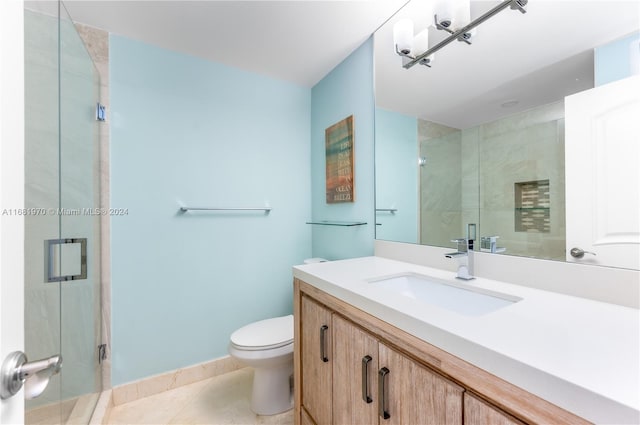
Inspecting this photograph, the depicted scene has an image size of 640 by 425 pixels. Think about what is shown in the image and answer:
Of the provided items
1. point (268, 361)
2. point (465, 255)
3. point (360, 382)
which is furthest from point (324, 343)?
point (465, 255)

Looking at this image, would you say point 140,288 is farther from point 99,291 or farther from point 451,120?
point 451,120

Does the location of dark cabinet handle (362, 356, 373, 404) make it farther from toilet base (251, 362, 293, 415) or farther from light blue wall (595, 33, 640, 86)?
light blue wall (595, 33, 640, 86)

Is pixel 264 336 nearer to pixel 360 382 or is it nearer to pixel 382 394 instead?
pixel 360 382

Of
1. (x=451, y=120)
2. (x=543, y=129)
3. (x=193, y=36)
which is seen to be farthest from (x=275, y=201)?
(x=543, y=129)

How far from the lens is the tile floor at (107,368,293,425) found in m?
1.47

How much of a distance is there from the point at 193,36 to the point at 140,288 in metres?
1.62

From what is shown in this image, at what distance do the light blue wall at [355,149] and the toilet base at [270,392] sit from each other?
0.85 meters

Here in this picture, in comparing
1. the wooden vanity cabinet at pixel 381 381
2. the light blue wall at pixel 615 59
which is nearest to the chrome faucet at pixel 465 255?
the wooden vanity cabinet at pixel 381 381

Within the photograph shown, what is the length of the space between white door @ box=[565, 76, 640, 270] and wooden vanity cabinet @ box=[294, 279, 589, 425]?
2.01 feet

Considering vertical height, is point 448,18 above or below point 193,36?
below

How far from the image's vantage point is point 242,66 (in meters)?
1.97

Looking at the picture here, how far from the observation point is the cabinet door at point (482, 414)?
496 mm

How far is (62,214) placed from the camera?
108 centimetres

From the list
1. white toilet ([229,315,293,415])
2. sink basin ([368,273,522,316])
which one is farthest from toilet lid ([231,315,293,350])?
sink basin ([368,273,522,316])
